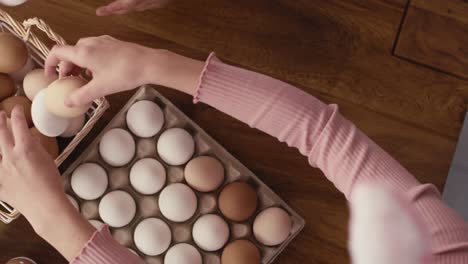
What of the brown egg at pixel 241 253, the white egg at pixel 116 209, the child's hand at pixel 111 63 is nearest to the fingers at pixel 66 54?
the child's hand at pixel 111 63

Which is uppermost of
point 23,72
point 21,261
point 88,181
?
point 23,72

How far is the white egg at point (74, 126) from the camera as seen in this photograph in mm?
729

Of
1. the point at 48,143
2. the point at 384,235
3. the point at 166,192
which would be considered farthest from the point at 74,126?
the point at 384,235

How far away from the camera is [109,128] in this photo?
759mm

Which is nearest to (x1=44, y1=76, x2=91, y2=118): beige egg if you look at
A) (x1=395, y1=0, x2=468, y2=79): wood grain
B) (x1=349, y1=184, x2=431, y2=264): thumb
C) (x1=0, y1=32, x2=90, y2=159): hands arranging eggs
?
(x1=0, y1=32, x2=90, y2=159): hands arranging eggs

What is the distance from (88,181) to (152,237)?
0.38ft

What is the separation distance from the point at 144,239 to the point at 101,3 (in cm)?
35

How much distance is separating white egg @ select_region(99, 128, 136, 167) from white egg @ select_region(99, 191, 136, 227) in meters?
0.05

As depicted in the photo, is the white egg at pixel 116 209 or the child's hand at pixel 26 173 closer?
the child's hand at pixel 26 173

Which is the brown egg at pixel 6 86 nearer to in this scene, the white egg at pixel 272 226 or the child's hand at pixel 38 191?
the child's hand at pixel 38 191

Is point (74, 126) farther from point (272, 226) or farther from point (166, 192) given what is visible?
point (272, 226)

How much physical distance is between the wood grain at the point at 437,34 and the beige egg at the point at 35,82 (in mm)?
530

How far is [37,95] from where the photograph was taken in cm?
69

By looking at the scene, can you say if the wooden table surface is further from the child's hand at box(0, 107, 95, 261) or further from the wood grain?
the child's hand at box(0, 107, 95, 261)
